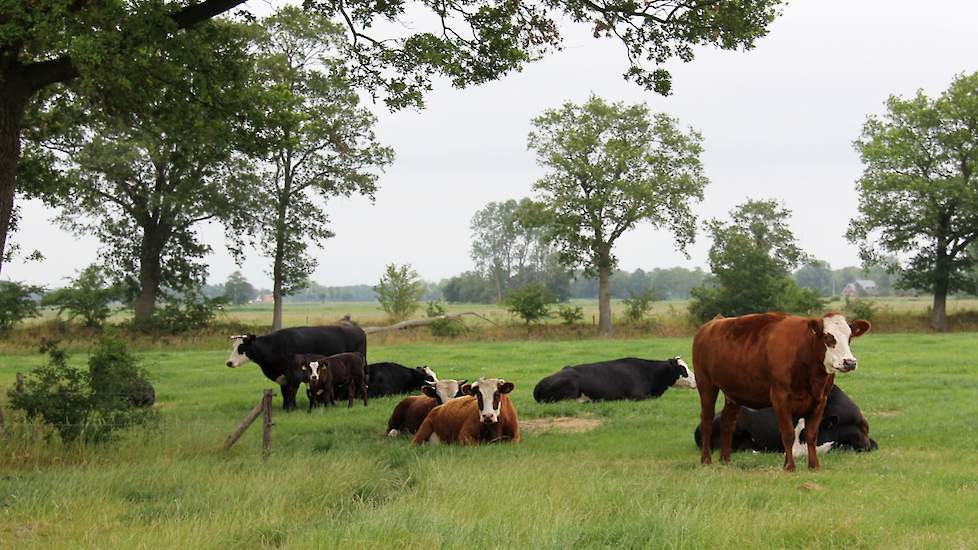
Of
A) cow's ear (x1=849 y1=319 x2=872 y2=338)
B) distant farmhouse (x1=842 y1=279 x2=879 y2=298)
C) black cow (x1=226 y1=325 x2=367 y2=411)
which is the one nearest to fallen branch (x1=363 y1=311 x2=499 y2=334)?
black cow (x1=226 y1=325 x2=367 y2=411)

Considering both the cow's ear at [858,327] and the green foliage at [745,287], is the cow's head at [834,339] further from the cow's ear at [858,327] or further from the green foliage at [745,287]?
the green foliage at [745,287]

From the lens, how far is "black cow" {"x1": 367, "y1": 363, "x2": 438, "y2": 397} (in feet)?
61.6

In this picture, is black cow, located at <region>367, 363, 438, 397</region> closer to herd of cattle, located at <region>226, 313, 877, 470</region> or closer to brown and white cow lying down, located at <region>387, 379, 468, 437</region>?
herd of cattle, located at <region>226, 313, 877, 470</region>

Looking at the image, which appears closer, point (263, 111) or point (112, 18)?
point (112, 18)

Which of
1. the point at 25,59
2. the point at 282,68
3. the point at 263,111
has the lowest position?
the point at 263,111

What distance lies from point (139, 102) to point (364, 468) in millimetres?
7300

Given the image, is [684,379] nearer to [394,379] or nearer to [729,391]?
[394,379]

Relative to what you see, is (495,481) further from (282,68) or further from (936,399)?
(282,68)

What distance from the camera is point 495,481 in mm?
7910

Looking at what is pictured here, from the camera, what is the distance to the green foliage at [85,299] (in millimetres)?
38344

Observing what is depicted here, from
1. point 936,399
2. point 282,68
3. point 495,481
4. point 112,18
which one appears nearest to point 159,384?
point 112,18

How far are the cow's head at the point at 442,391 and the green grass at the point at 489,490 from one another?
1.07 metres

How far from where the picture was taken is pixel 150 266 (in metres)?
41.0

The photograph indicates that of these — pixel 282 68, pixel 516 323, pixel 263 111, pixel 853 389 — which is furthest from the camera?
pixel 516 323
